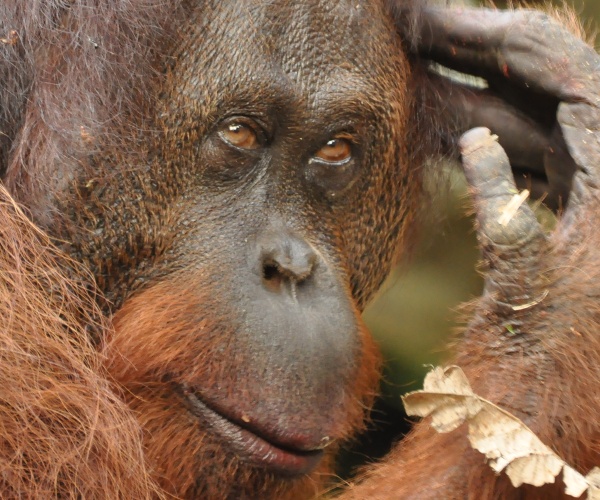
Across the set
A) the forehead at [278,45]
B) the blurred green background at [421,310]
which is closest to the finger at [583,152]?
the forehead at [278,45]

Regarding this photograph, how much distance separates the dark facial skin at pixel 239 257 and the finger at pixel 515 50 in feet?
0.99

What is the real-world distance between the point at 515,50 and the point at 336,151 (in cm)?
44

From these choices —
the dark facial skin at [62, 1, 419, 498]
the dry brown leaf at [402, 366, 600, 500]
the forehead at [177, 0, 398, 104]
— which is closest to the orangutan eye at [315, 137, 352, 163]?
the dark facial skin at [62, 1, 419, 498]

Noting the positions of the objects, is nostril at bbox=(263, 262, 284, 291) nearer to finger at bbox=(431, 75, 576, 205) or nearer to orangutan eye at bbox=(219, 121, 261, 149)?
orangutan eye at bbox=(219, 121, 261, 149)

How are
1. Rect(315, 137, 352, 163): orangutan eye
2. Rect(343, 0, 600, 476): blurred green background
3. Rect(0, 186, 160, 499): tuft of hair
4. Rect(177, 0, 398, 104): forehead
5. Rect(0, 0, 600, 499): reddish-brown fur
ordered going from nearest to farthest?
Rect(0, 186, 160, 499): tuft of hair < Rect(0, 0, 600, 499): reddish-brown fur < Rect(177, 0, 398, 104): forehead < Rect(315, 137, 352, 163): orangutan eye < Rect(343, 0, 600, 476): blurred green background

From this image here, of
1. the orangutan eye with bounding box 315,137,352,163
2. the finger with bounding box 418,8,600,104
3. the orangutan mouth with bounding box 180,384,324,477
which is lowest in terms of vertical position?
the orangutan mouth with bounding box 180,384,324,477

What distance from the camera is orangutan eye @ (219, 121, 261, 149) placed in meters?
1.82

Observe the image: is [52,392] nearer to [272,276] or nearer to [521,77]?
[272,276]

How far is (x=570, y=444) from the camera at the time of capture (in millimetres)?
1711

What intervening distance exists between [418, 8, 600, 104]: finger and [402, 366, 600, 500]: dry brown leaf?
0.66 m

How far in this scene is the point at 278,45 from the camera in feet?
6.10

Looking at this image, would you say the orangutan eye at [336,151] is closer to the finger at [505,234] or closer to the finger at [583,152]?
the finger at [505,234]

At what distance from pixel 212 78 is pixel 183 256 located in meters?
0.32

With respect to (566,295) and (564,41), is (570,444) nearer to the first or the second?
(566,295)
